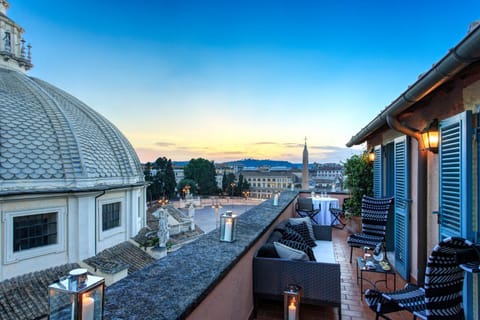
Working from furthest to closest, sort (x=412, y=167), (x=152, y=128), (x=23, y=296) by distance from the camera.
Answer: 1. (x=152, y=128)
2. (x=23, y=296)
3. (x=412, y=167)

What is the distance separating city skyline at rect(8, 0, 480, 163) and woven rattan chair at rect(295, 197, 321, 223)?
1.92 metres

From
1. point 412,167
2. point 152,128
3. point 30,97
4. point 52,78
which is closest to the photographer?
point 412,167

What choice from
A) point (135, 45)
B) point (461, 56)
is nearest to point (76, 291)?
point (461, 56)

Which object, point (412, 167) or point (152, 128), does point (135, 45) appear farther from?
point (412, 167)

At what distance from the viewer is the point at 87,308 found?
2.78ft

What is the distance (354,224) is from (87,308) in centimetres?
607

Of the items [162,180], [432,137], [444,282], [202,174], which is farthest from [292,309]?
[202,174]

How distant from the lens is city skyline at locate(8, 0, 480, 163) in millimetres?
6102

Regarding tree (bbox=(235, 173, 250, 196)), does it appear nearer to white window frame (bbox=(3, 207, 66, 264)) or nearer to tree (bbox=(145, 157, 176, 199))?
tree (bbox=(145, 157, 176, 199))

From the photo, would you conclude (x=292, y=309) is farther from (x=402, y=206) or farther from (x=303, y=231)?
(x=402, y=206)

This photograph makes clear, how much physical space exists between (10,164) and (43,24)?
21.3ft

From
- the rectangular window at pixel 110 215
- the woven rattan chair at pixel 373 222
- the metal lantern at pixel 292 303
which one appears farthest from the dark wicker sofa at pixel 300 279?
the rectangular window at pixel 110 215

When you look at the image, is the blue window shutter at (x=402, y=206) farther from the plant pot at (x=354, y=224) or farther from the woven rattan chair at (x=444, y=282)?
the plant pot at (x=354, y=224)

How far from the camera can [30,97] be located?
902cm
